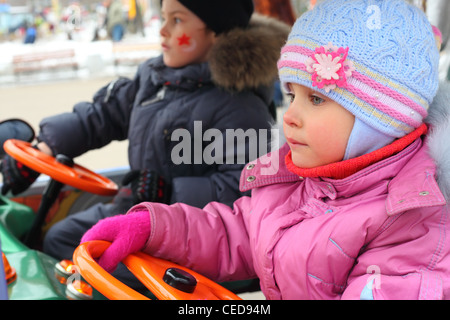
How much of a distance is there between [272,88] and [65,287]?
0.72 m

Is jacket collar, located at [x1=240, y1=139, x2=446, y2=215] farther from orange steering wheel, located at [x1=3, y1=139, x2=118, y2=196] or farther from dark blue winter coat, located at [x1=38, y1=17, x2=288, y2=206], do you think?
orange steering wheel, located at [x1=3, y1=139, x2=118, y2=196]

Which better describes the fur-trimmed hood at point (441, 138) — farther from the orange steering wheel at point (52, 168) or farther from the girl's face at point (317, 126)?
the orange steering wheel at point (52, 168)

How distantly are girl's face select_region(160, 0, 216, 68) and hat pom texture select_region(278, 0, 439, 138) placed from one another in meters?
0.56

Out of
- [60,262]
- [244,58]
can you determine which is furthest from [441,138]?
[60,262]

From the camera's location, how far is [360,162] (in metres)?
0.73

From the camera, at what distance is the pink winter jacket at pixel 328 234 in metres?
0.66

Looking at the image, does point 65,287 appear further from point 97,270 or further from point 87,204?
point 87,204

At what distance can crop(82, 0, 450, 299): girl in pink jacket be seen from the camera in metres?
0.67

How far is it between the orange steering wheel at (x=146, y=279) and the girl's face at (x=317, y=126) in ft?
0.79

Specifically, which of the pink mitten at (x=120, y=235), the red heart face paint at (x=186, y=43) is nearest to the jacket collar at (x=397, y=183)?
the pink mitten at (x=120, y=235)

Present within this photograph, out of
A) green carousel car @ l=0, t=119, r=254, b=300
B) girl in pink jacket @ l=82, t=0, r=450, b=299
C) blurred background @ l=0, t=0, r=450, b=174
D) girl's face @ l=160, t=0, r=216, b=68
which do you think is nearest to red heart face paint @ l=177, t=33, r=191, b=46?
girl's face @ l=160, t=0, r=216, b=68

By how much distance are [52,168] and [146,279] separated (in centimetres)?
48

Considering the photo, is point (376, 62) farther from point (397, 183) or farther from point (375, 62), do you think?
point (397, 183)

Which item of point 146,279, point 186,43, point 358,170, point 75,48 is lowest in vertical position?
point 75,48
